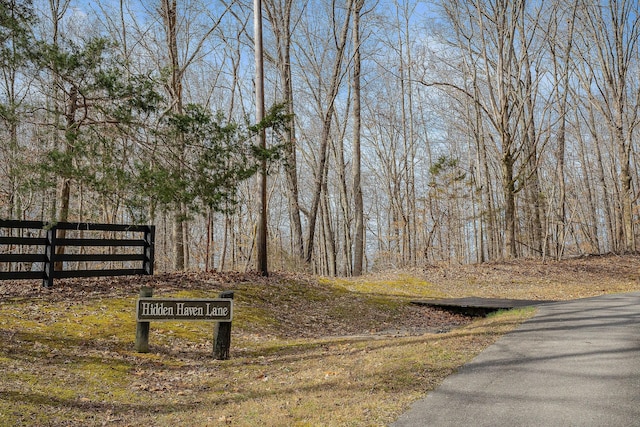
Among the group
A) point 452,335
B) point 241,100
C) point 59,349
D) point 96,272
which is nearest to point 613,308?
point 452,335

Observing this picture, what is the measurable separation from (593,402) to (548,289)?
13.5 meters

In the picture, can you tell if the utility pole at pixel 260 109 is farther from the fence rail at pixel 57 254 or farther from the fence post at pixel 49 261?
the fence post at pixel 49 261

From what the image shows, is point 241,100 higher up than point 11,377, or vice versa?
point 241,100

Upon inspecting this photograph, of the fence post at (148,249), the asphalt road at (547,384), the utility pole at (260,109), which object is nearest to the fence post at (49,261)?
the fence post at (148,249)

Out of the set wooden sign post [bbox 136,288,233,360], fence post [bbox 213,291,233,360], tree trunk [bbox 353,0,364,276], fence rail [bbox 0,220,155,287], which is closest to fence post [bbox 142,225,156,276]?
fence rail [bbox 0,220,155,287]

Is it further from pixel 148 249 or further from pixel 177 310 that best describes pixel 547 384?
pixel 148 249

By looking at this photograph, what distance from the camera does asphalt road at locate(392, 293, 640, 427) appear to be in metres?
4.19

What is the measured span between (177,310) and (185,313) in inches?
5.3

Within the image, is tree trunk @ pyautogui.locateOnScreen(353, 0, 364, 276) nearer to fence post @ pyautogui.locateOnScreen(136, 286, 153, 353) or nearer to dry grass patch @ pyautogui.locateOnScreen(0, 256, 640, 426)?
dry grass patch @ pyautogui.locateOnScreen(0, 256, 640, 426)

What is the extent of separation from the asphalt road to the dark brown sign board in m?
3.94

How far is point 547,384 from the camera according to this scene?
5.03 m

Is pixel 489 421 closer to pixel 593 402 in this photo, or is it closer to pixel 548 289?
pixel 593 402

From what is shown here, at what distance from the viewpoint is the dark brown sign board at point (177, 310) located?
748cm

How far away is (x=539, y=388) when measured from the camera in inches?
194
